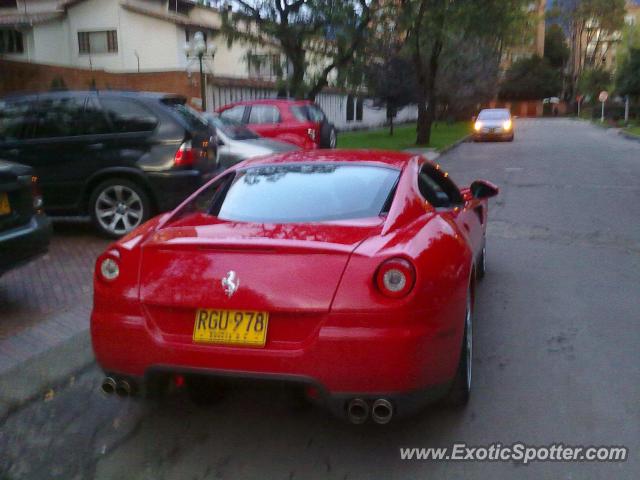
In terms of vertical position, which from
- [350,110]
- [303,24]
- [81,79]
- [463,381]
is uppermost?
[303,24]

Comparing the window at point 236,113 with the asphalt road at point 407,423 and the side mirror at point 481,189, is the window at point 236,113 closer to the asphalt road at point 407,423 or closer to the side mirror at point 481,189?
the asphalt road at point 407,423

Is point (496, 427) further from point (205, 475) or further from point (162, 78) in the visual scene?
point (162, 78)

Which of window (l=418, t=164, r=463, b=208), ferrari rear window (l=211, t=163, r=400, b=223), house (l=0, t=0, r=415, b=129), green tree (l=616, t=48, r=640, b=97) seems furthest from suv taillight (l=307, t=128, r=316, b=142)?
green tree (l=616, t=48, r=640, b=97)

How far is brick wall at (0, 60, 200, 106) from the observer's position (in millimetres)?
22828

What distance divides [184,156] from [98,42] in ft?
99.3

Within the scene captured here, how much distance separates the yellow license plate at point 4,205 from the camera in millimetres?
5457

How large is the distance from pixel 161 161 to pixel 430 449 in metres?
5.73

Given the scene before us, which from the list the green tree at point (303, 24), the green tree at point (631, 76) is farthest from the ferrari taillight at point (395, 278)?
the green tree at point (631, 76)

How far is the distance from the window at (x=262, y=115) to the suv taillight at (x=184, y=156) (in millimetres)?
7222

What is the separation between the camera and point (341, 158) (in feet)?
15.5

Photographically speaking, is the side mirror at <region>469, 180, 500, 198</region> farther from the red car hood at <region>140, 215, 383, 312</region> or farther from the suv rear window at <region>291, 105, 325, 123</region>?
the suv rear window at <region>291, 105, 325, 123</region>

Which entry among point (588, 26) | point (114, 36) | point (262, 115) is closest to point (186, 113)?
point (262, 115)

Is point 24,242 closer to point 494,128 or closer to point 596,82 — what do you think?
point 494,128
